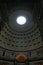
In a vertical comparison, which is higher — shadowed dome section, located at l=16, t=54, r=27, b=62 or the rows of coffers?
the rows of coffers

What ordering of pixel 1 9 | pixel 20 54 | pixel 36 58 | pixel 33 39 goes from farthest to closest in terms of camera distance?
pixel 33 39 → pixel 20 54 → pixel 36 58 → pixel 1 9

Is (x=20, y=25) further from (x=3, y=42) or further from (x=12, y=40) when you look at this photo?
(x=3, y=42)

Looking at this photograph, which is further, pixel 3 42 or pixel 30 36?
pixel 30 36

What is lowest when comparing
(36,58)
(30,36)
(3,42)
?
(36,58)

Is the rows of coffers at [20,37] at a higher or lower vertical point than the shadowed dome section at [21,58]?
higher

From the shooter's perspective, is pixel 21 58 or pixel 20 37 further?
pixel 20 37

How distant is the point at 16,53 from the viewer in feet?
75.8

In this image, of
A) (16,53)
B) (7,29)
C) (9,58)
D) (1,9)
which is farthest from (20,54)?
(1,9)

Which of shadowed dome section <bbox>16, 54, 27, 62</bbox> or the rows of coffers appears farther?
the rows of coffers

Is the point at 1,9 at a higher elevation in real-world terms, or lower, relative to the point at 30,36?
lower

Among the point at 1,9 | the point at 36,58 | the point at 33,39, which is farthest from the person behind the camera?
the point at 33,39

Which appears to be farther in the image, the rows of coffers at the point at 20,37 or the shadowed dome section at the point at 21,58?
the rows of coffers at the point at 20,37

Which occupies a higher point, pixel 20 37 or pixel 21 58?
pixel 20 37

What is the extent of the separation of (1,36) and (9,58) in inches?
179
